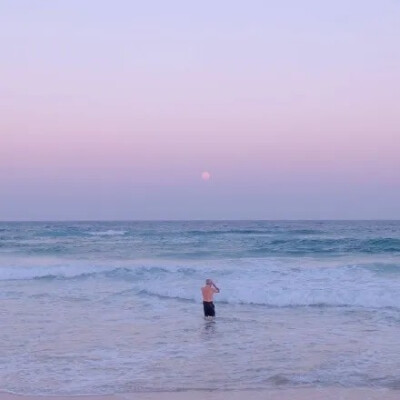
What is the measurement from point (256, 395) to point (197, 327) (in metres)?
5.46

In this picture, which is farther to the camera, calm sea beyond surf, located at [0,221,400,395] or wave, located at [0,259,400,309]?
wave, located at [0,259,400,309]

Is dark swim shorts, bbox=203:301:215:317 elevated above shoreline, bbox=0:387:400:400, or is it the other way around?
dark swim shorts, bbox=203:301:215:317

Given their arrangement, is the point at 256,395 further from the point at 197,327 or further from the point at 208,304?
the point at 208,304

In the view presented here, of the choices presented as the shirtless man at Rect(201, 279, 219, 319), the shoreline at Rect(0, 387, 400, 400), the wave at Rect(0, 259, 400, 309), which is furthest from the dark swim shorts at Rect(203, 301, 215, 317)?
the shoreline at Rect(0, 387, 400, 400)

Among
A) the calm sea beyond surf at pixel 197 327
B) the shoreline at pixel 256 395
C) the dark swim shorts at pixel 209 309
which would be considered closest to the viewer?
the shoreline at pixel 256 395

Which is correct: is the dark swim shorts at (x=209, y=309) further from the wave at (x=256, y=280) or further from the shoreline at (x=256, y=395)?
the shoreline at (x=256, y=395)

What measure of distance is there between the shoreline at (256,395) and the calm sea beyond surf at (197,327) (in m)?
0.25

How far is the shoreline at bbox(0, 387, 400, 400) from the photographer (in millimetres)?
8508

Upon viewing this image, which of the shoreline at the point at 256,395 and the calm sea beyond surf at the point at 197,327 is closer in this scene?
the shoreline at the point at 256,395

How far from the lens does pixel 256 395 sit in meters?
8.62

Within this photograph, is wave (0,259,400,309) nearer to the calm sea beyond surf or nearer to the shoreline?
the calm sea beyond surf

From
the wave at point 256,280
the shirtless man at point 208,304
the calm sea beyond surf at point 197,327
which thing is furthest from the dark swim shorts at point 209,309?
the wave at point 256,280

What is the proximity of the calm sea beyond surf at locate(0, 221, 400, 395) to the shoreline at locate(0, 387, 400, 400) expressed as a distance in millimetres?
250

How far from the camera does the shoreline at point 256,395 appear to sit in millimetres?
8508
